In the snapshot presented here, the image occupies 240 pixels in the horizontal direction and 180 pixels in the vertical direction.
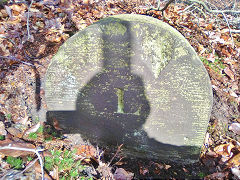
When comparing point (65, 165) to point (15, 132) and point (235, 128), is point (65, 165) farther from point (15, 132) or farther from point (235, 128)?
point (235, 128)

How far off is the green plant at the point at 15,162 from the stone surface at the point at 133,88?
21.2 inches

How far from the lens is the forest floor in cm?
190

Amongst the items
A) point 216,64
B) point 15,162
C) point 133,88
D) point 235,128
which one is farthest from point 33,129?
point 216,64

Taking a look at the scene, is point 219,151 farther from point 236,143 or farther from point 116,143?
point 116,143

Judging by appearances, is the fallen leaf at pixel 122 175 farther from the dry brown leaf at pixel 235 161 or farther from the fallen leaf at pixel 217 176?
the dry brown leaf at pixel 235 161

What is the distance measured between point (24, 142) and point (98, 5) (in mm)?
2906

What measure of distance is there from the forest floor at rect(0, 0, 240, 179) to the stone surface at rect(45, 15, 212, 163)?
198 millimetres

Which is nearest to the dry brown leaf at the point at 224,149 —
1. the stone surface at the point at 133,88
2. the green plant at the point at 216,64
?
the stone surface at the point at 133,88

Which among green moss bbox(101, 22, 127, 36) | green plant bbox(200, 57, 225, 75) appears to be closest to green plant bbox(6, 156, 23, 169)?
green moss bbox(101, 22, 127, 36)

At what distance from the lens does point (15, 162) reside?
1809mm

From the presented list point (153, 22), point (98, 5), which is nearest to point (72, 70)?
point (153, 22)

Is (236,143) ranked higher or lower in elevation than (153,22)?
lower

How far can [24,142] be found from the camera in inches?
81.7

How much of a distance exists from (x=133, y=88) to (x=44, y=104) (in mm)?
1331
